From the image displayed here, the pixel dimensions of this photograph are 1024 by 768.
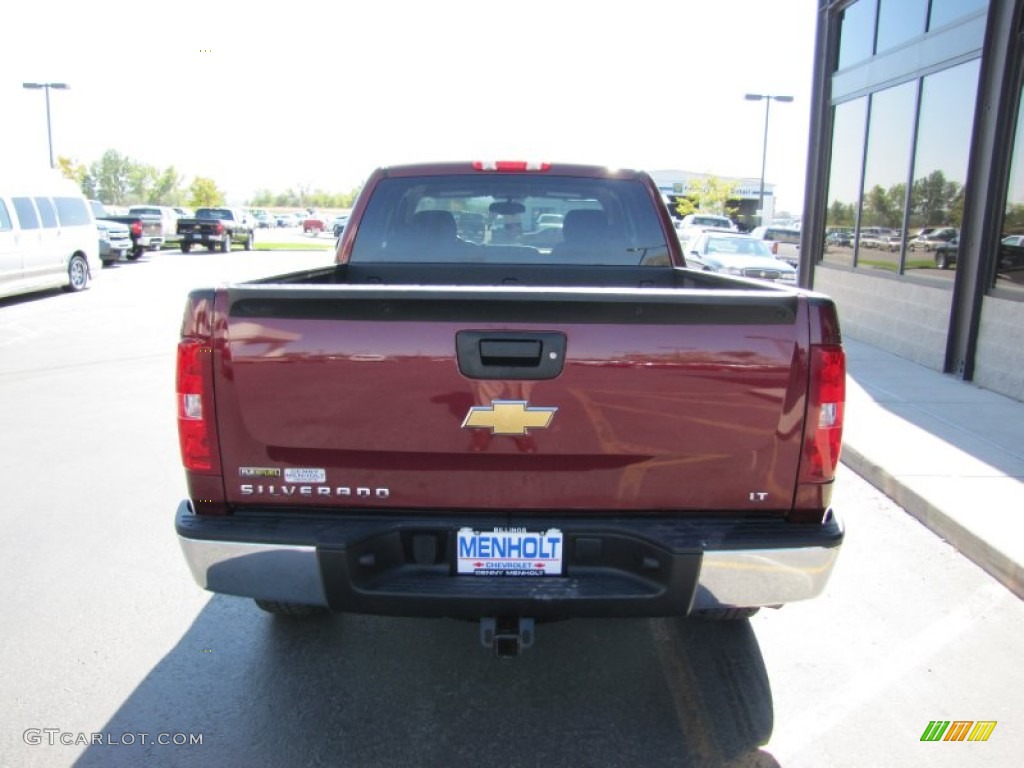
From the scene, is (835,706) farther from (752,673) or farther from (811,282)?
(811,282)

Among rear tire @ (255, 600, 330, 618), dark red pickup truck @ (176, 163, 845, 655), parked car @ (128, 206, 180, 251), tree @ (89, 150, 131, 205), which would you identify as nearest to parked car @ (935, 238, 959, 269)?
dark red pickup truck @ (176, 163, 845, 655)

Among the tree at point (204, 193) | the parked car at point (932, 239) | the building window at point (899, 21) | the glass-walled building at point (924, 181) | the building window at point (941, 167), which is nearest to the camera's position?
the glass-walled building at point (924, 181)

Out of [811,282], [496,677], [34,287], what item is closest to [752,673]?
[496,677]

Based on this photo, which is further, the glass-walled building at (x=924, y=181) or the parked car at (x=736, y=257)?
the parked car at (x=736, y=257)

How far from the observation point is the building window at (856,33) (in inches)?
454

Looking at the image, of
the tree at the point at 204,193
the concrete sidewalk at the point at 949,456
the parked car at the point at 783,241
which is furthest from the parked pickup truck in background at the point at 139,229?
the tree at the point at 204,193

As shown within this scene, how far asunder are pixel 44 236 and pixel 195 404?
1584 centimetres

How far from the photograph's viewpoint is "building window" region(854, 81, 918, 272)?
10680mm

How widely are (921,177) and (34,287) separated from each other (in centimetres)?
1538

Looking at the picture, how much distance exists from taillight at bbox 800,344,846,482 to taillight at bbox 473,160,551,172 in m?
2.28

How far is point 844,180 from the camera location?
1270 cm
